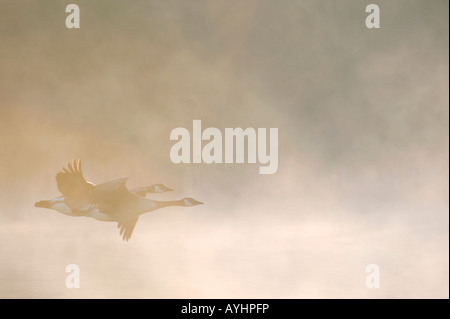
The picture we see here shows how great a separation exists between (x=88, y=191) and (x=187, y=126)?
2.57 feet

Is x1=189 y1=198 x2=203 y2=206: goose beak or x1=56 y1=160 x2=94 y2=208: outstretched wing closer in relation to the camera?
x1=56 y1=160 x2=94 y2=208: outstretched wing

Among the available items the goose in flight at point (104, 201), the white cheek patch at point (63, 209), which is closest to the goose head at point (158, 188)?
the goose in flight at point (104, 201)

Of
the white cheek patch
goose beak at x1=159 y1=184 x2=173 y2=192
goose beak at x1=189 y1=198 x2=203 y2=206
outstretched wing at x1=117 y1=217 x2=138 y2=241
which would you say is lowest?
outstretched wing at x1=117 y1=217 x2=138 y2=241

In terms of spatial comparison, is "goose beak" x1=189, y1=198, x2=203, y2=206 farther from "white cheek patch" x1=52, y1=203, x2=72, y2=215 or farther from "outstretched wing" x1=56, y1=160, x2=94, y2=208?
"white cheek patch" x1=52, y1=203, x2=72, y2=215

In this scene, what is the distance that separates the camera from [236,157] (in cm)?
430

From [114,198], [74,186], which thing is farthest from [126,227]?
[74,186]

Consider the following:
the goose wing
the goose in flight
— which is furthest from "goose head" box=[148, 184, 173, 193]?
the goose wing

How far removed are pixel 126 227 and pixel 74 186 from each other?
0.44 m

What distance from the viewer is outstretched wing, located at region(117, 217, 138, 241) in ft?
13.8

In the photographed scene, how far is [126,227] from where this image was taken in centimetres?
424

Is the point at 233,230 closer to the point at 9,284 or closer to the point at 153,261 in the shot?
the point at 153,261
